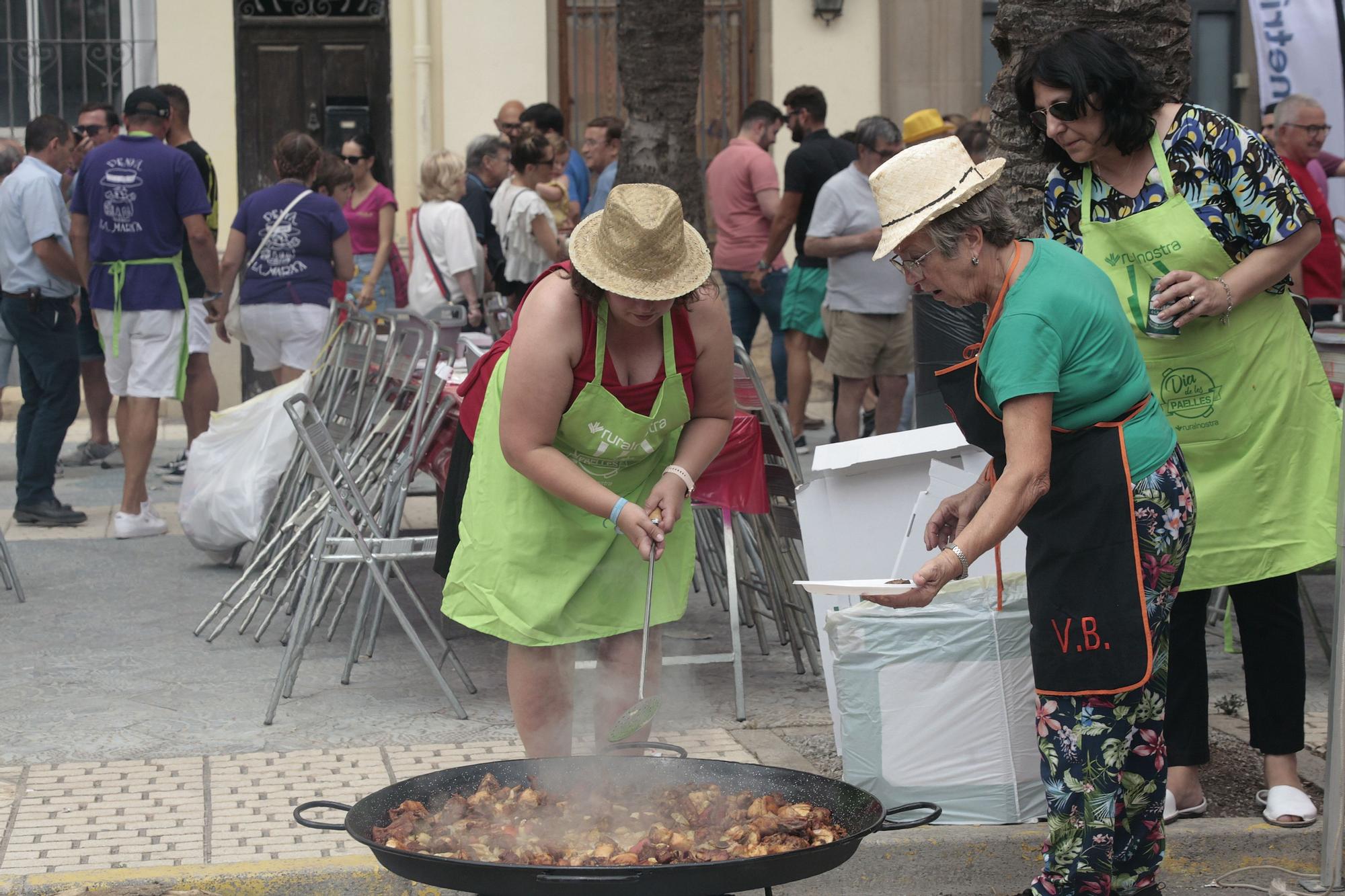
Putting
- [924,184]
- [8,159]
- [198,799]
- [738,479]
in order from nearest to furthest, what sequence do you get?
[924,184] → [198,799] → [738,479] → [8,159]

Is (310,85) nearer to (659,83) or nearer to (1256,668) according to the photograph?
(659,83)

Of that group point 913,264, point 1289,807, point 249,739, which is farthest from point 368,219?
point 913,264

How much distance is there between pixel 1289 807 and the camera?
4066 mm

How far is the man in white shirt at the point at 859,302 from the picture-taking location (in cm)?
881

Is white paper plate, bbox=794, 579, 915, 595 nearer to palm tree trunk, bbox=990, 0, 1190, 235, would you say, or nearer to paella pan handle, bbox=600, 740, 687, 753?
paella pan handle, bbox=600, 740, 687, 753

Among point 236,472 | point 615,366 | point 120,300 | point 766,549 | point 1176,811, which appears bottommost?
point 1176,811

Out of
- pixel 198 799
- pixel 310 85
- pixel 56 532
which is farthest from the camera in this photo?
pixel 310 85

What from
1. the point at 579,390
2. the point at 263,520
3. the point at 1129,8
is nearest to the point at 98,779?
the point at 579,390

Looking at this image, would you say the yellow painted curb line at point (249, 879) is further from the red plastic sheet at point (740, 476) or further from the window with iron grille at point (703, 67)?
the window with iron grille at point (703, 67)

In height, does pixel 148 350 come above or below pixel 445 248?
below

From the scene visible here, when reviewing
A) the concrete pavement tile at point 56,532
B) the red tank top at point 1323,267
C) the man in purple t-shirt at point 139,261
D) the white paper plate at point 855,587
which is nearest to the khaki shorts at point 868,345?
the red tank top at point 1323,267

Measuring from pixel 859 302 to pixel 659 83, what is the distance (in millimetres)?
1745

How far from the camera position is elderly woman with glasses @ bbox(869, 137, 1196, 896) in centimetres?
302

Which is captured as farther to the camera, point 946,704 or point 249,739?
point 249,739
